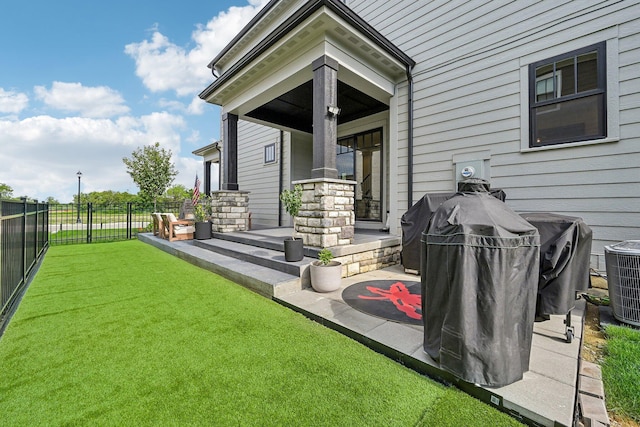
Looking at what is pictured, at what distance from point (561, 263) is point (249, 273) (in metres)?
3.56

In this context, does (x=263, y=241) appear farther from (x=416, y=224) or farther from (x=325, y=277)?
(x=416, y=224)

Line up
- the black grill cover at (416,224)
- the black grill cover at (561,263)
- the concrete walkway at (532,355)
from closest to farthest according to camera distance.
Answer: the concrete walkway at (532,355)
the black grill cover at (561,263)
the black grill cover at (416,224)

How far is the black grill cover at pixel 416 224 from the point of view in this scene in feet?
13.3

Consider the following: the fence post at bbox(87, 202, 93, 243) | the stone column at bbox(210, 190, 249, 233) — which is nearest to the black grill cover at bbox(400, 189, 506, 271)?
the stone column at bbox(210, 190, 249, 233)

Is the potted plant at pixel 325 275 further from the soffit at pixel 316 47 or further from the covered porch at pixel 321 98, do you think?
the soffit at pixel 316 47

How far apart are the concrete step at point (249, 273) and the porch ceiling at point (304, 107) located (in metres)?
4.00

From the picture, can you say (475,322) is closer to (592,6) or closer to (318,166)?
(318,166)

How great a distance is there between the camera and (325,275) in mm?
3354

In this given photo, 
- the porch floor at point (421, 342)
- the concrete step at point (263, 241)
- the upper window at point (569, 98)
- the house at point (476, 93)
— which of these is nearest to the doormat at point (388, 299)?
the porch floor at point (421, 342)

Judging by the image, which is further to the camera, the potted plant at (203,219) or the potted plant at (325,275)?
the potted plant at (203,219)

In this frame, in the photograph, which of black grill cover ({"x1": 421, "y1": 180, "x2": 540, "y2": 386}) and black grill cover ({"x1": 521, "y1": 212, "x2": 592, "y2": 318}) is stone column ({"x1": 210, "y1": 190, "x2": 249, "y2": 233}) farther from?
black grill cover ({"x1": 521, "y1": 212, "x2": 592, "y2": 318})

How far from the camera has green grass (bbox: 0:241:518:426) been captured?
150 cm

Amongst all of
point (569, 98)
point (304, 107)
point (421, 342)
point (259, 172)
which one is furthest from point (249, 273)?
point (259, 172)

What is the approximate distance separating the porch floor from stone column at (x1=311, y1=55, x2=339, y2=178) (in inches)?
61.3
